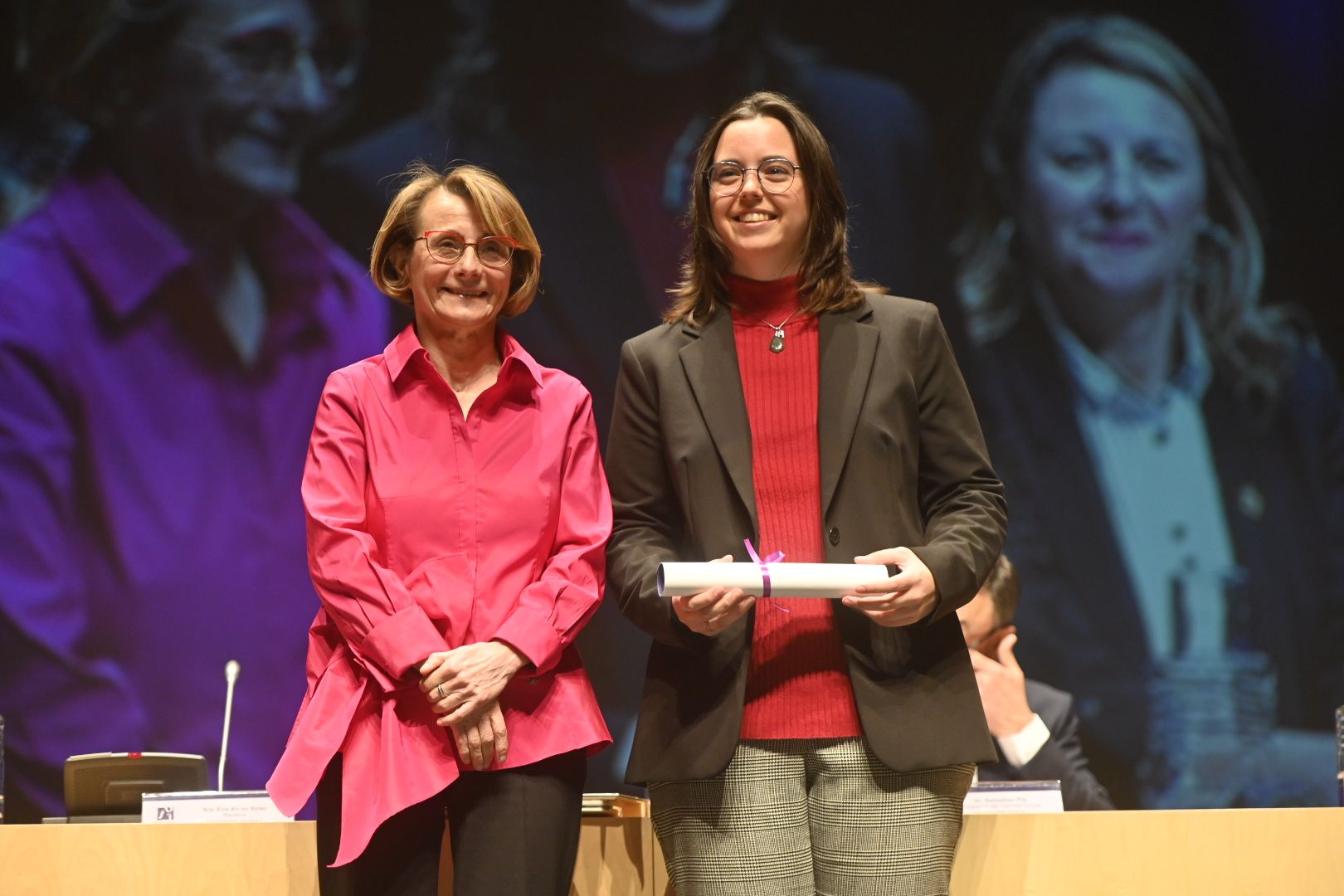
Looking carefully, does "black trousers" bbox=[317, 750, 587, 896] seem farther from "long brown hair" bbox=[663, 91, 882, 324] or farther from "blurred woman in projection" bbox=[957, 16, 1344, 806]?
"blurred woman in projection" bbox=[957, 16, 1344, 806]

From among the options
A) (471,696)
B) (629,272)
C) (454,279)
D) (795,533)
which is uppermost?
(629,272)

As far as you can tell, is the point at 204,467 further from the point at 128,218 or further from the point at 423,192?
the point at 423,192

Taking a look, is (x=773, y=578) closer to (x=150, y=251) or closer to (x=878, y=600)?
(x=878, y=600)

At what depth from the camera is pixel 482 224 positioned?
2162mm

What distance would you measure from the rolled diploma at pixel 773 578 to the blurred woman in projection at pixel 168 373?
311 cm

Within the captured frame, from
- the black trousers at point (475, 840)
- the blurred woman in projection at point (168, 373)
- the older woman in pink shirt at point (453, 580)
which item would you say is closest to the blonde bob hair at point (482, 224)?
the older woman in pink shirt at point (453, 580)

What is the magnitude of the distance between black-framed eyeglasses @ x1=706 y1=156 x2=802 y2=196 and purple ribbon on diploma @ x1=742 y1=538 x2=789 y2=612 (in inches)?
22.0

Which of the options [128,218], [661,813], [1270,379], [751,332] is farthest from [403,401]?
[1270,379]

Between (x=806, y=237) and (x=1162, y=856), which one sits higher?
(x=806, y=237)

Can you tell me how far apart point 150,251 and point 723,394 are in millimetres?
3314

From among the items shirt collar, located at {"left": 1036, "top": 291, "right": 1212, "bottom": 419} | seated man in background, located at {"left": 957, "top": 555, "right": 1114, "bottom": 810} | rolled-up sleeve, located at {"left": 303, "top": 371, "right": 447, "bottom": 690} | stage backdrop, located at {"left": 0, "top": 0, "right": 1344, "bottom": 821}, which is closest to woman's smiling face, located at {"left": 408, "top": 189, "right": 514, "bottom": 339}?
rolled-up sleeve, located at {"left": 303, "top": 371, "right": 447, "bottom": 690}

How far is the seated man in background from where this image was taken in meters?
3.52

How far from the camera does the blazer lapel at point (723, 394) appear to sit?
1.89m

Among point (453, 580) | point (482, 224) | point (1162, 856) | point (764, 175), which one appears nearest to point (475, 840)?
point (453, 580)
